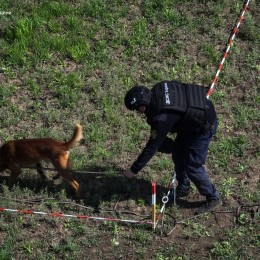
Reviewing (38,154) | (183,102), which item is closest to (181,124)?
(183,102)

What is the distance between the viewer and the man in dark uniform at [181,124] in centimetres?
705

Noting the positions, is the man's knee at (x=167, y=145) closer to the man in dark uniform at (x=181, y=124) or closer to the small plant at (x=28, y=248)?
the man in dark uniform at (x=181, y=124)

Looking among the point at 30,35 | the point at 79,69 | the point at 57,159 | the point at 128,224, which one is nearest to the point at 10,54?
the point at 30,35

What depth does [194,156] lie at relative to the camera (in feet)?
25.0

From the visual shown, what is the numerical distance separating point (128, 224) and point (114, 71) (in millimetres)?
3388

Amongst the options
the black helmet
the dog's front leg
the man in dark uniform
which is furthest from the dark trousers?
the dog's front leg

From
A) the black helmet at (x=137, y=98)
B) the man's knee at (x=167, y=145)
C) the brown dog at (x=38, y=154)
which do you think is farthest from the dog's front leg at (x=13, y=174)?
the black helmet at (x=137, y=98)

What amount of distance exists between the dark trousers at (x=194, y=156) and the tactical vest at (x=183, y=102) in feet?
0.75

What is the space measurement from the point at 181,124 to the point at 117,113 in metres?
2.51

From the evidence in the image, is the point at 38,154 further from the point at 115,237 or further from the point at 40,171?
the point at 115,237

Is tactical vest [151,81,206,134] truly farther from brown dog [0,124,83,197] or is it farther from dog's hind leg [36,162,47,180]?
dog's hind leg [36,162,47,180]

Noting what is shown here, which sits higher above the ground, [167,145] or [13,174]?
[167,145]

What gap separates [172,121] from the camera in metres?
7.15

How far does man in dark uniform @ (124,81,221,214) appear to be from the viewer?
7.05 metres
